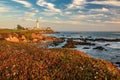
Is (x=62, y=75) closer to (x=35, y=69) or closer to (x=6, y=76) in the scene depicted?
(x=35, y=69)

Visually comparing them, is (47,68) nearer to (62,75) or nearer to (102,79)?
(62,75)

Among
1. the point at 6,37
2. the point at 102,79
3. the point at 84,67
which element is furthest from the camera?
the point at 6,37

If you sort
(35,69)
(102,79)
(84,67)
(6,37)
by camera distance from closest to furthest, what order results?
1. (102,79)
2. (35,69)
3. (84,67)
4. (6,37)

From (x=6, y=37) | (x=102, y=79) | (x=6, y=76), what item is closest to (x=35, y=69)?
(x=6, y=76)

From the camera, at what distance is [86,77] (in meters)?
11.5

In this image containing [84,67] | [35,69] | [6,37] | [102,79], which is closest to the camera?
[102,79]

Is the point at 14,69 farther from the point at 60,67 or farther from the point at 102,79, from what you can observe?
the point at 102,79

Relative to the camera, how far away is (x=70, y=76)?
11609 millimetres

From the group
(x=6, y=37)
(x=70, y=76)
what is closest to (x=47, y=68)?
(x=70, y=76)

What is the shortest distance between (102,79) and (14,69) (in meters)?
4.90

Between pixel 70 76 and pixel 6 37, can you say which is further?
pixel 6 37

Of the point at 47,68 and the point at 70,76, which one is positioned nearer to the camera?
the point at 70,76

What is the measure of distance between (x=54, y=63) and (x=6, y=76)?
11.8 ft

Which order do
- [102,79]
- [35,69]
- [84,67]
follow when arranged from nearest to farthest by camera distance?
[102,79], [35,69], [84,67]
